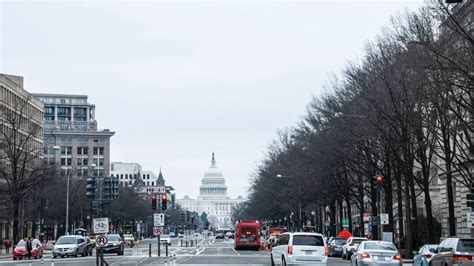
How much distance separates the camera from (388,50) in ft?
149

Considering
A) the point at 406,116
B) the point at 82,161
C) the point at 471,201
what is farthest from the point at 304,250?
the point at 82,161

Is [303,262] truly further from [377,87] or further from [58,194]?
[58,194]

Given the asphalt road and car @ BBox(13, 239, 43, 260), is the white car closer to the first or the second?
the asphalt road

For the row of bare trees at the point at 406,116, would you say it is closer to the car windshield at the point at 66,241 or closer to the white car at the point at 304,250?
the white car at the point at 304,250

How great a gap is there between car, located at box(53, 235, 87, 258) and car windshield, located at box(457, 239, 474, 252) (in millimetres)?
40397

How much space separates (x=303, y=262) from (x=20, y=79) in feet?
313

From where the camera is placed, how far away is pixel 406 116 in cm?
4534

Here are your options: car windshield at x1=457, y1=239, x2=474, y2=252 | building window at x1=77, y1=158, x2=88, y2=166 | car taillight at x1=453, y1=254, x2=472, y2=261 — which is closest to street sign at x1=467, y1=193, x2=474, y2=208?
car windshield at x1=457, y1=239, x2=474, y2=252

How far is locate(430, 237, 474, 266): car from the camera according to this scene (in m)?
29.3

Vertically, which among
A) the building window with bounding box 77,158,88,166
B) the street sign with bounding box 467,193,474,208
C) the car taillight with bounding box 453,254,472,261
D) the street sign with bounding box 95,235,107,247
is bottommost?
the car taillight with bounding box 453,254,472,261

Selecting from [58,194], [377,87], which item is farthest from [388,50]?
[58,194]

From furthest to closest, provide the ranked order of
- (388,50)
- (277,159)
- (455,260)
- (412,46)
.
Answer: (277,159), (388,50), (412,46), (455,260)

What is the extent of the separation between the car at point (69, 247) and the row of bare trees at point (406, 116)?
21.0 m

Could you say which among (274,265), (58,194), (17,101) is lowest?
(274,265)
